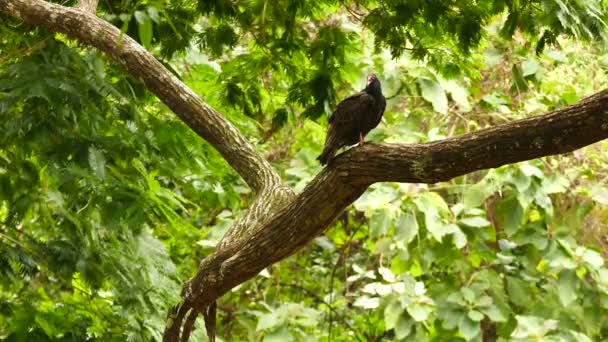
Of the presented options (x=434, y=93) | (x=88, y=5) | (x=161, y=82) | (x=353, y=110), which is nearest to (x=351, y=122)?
(x=353, y=110)

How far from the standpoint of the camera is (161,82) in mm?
3490

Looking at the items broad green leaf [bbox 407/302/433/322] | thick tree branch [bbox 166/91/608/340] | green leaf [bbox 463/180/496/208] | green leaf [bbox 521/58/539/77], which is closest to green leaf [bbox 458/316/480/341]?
broad green leaf [bbox 407/302/433/322]

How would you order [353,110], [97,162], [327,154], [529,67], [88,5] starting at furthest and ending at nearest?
[529,67] → [88,5] → [97,162] → [353,110] → [327,154]

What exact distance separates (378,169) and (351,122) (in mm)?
399

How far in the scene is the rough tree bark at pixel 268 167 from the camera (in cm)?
234

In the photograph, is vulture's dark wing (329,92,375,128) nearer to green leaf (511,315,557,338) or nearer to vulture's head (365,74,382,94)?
vulture's head (365,74,382,94)

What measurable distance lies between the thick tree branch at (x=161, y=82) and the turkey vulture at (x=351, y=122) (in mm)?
472

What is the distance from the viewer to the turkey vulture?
9.85 feet

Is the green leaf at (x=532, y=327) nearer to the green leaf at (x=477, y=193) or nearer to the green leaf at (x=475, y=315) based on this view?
the green leaf at (x=475, y=315)

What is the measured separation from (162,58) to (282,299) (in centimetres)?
316

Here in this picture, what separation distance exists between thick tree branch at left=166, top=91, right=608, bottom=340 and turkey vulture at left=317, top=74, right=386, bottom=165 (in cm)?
14

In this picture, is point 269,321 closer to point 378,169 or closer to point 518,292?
point 518,292

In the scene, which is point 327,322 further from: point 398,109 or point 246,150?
point 246,150

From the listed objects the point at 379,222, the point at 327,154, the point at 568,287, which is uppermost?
the point at 379,222
